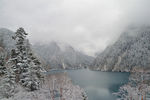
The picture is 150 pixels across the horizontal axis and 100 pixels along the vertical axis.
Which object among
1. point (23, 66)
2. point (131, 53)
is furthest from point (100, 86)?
point (131, 53)

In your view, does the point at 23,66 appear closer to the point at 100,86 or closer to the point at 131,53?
the point at 100,86

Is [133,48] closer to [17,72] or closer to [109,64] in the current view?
[109,64]

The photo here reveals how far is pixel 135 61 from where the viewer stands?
150 metres

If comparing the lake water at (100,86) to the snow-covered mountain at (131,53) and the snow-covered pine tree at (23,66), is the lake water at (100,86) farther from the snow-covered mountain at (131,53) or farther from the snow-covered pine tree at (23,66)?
the snow-covered mountain at (131,53)

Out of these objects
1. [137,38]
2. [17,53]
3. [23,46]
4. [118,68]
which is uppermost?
[137,38]

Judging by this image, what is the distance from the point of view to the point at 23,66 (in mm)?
19828

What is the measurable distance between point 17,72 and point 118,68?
570ft

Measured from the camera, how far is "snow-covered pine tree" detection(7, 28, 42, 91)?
62.4ft

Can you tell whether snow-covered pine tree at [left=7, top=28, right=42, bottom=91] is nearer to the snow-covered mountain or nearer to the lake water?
the lake water

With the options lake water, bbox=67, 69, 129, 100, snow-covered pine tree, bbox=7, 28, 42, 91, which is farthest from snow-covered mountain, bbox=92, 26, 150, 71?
snow-covered pine tree, bbox=7, 28, 42, 91

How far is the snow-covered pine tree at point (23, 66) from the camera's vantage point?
62.4ft

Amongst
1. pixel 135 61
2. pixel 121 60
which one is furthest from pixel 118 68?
pixel 135 61

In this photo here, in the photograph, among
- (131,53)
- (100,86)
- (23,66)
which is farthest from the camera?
(131,53)

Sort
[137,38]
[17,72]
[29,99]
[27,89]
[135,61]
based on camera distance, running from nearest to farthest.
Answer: [29,99] < [27,89] < [17,72] < [135,61] < [137,38]
